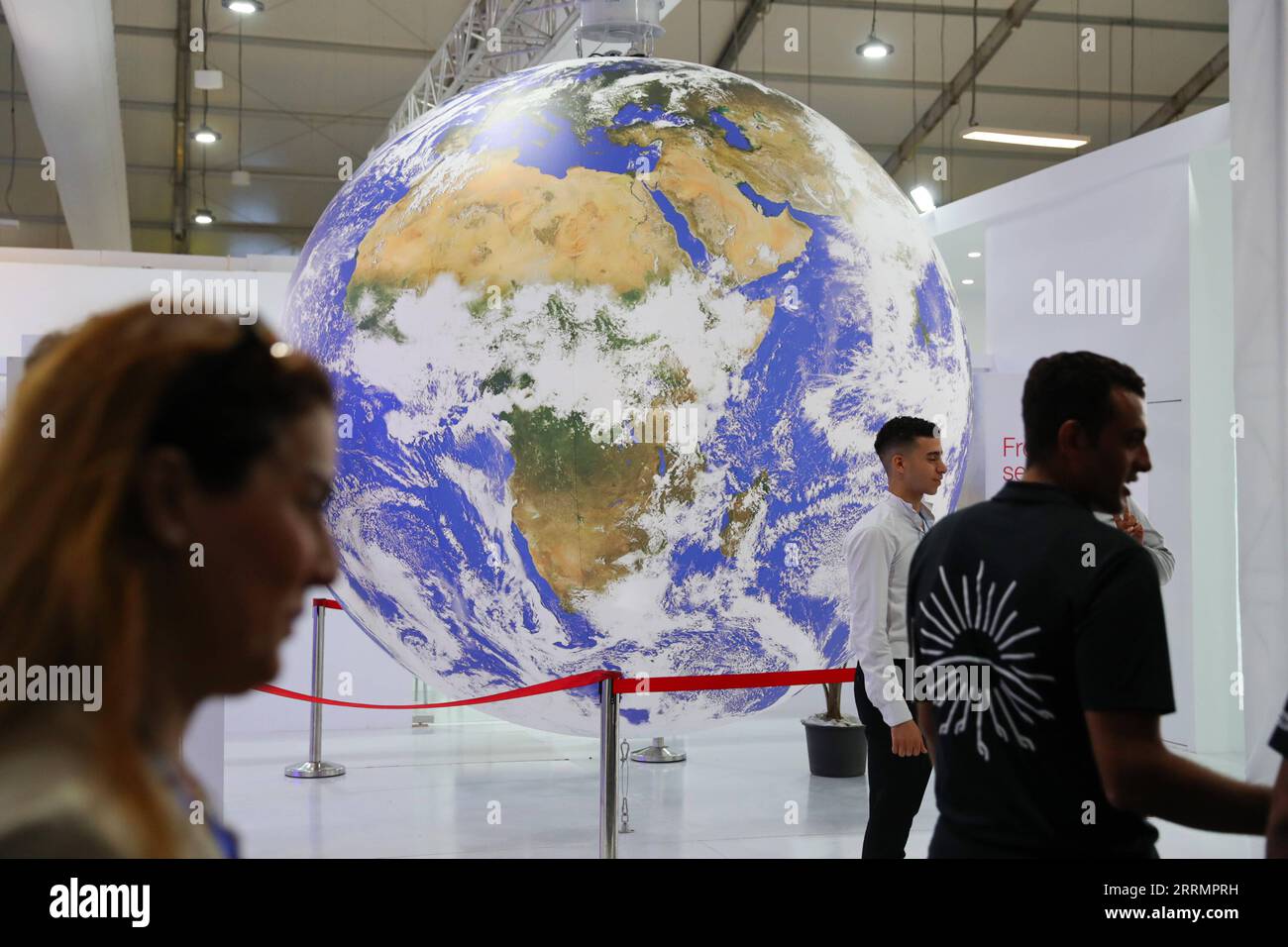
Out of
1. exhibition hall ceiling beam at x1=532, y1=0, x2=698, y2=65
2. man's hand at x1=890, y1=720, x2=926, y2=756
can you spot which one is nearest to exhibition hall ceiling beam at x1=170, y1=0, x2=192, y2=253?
exhibition hall ceiling beam at x1=532, y1=0, x2=698, y2=65

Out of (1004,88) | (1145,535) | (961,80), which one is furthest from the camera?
(1004,88)

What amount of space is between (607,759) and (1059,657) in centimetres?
241

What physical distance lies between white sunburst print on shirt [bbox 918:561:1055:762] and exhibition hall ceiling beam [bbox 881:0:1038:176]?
47.8 ft

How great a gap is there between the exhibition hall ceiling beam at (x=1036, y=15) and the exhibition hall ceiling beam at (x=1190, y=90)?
0.42 metres

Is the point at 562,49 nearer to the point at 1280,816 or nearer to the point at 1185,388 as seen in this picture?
the point at 1185,388

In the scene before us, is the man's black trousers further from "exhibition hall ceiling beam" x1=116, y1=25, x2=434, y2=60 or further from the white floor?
"exhibition hall ceiling beam" x1=116, y1=25, x2=434, y2=60

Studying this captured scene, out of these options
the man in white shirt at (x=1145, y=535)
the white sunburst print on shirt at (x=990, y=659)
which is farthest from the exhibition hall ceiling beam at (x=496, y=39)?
Result: the white sunburst print on shirt at (x=990, y=659)

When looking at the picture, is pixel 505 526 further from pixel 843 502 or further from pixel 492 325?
pixel 843 502

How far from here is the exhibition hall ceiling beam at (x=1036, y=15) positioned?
55.4 ft

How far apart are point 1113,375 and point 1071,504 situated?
0.28m

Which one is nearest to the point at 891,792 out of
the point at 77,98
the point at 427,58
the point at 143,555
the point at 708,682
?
the point at 708,682

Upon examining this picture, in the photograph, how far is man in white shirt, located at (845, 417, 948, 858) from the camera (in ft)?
13.2

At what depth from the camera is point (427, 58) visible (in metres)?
17.1
